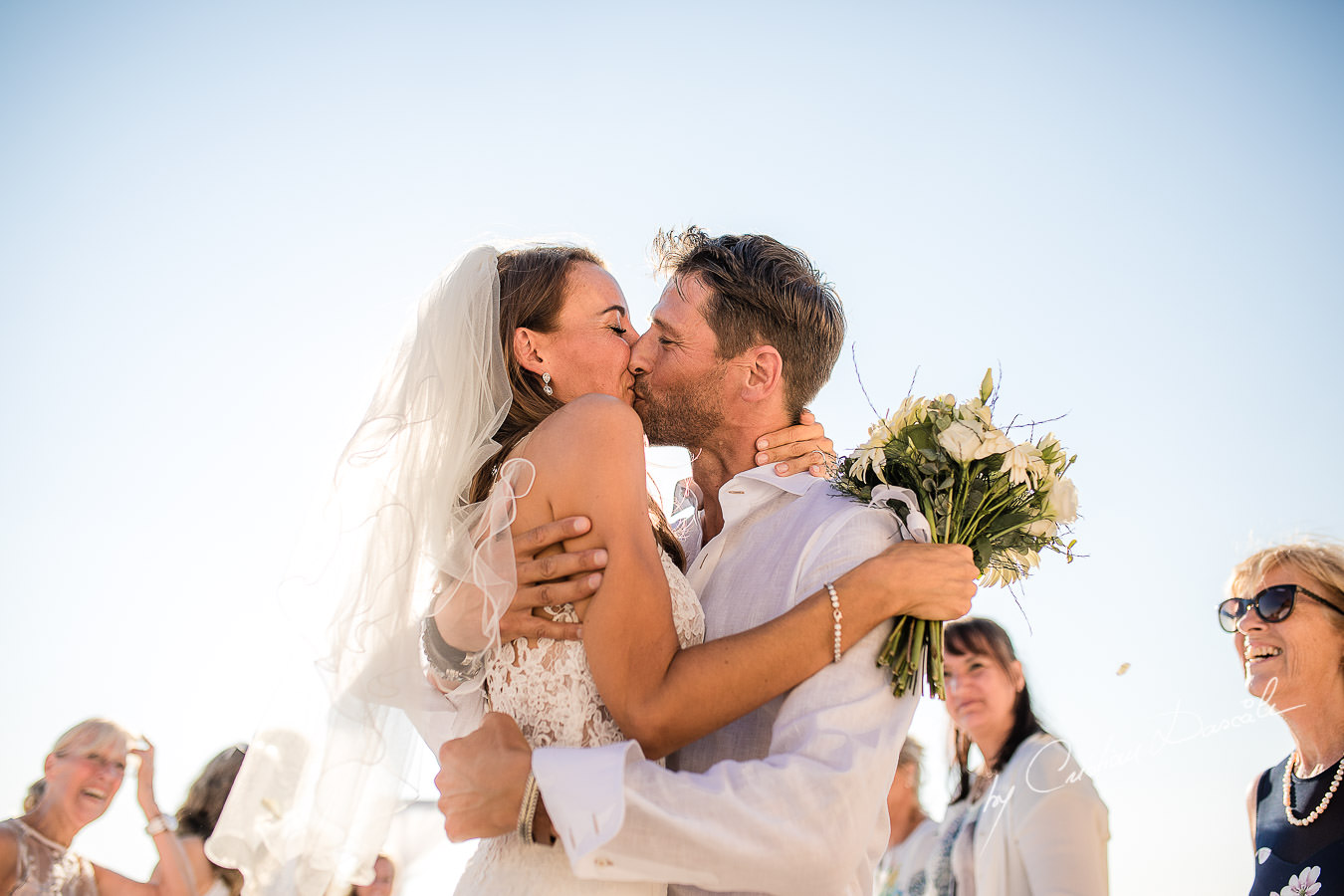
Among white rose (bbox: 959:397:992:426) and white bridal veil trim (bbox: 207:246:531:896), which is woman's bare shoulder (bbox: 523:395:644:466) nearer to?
white bridal veil trim (bbox: 207:246:531:896)

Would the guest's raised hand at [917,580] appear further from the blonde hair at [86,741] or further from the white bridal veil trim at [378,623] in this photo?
the blonde hair at [86,741]

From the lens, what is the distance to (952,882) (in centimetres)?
585

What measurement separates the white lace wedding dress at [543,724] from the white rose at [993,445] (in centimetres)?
138

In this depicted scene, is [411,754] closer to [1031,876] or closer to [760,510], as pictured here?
[760,510]

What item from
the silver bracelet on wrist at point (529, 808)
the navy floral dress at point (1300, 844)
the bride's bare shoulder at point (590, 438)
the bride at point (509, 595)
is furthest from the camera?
the navy floral dress at point (1300, 844)


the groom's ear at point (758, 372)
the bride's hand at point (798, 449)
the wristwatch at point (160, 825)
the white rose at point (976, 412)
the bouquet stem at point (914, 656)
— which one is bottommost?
the wristwatch at point (160, 825)

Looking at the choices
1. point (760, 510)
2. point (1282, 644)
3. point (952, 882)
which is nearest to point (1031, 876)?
point (952, 882)

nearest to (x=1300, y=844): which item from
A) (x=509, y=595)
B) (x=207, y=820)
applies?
(x=509, y=595)

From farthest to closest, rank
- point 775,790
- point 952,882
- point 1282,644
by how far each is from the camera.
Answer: point 952,882, point 1282,644, point 775,790

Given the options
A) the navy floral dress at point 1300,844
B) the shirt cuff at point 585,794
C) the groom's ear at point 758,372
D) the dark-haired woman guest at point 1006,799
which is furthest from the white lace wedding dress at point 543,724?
the navy floral dress at point 1300,844

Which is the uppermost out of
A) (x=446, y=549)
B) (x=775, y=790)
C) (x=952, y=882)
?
(x=446, y=549)

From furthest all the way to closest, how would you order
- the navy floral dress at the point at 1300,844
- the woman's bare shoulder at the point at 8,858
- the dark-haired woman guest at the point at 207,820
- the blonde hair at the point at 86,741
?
the blonde hair at the point at 86,741 < the dark-haired woman guest at the point at 207,820 < the woman's bare shoulder at the point at 8,858 < the navy floral dress at the point at 1300,844

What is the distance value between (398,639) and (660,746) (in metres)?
0.85

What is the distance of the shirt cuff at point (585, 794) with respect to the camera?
7.87ft
